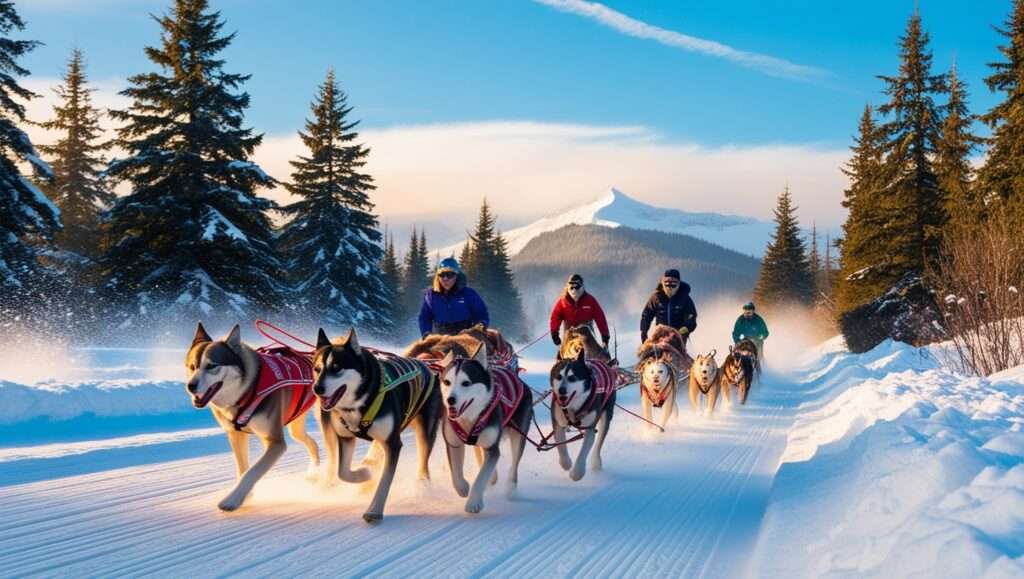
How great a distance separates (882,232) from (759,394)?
563 inches

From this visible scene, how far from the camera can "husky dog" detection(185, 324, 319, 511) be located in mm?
4492

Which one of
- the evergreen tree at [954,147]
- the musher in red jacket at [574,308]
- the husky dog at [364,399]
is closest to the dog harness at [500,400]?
the husky dog at [364,399]

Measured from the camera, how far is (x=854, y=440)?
6723 mm

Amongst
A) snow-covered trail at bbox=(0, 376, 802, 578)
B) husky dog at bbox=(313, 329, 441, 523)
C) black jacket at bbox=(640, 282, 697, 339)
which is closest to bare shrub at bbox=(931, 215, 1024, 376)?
black jacket at bbox=(640, 282, 697, 339)

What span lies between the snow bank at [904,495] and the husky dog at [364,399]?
2.40 meters

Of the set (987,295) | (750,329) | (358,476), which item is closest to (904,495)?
(358,476)

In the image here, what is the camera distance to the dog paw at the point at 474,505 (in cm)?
499

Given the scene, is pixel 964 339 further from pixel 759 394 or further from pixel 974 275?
pixel 759 394

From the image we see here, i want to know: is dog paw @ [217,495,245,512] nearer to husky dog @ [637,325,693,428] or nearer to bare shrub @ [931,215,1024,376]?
husky dog @ [637,325,693,428]

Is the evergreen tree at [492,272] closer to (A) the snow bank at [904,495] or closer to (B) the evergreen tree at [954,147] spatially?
(B) the evergreen tree at [954,147]

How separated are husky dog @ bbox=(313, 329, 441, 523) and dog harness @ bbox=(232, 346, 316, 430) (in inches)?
10.2

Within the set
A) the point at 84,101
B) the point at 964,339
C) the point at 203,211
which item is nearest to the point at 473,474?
the point at 964,339

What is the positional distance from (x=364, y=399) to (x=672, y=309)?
8.07 metres

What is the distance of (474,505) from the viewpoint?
16.4ft
